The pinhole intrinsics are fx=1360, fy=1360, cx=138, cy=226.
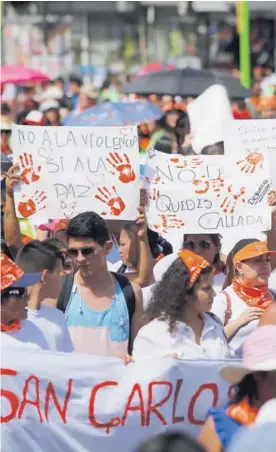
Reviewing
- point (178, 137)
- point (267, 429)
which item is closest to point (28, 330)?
point (267, 429)

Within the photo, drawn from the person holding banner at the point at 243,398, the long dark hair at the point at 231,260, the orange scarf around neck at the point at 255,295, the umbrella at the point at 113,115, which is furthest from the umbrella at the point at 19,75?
the person holding banner at the point at 243,398

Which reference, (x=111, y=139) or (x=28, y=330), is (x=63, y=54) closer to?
(x=111, y=139)

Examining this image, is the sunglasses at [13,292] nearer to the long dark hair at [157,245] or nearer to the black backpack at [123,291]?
the black backpack at [123,291]

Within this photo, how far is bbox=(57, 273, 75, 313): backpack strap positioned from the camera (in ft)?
20.5

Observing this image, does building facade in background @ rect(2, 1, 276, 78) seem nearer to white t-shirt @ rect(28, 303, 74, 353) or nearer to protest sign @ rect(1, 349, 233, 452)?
white t-shirt @ rect(28, 303, 74, 353)

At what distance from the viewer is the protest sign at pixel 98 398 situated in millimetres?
5398

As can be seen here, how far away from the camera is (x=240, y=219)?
7.22 metres

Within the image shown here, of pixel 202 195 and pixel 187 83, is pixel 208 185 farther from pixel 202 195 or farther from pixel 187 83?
pixel 187 83

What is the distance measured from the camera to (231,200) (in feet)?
23.8

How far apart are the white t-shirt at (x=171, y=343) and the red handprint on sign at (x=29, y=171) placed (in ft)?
6.37

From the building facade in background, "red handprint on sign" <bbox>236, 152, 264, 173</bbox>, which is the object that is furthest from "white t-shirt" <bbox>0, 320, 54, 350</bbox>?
the building facade in background

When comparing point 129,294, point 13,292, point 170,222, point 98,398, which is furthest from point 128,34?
point 98,398

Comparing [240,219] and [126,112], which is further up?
[126,112]

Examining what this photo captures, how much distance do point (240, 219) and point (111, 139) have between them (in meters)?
0.84
